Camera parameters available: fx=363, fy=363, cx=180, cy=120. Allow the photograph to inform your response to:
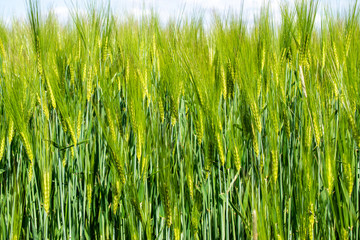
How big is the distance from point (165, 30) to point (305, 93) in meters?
1.09

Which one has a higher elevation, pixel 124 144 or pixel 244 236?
pixel 124 144

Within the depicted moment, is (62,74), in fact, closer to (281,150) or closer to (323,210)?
(281,150)

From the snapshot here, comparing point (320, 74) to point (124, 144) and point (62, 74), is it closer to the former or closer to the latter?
point (124, 144)

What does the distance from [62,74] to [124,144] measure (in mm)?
600

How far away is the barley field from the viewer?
3.98 ft

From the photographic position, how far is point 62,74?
1.62 m

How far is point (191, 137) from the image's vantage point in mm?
1333

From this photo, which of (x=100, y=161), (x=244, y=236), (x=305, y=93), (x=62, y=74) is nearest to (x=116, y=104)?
(x=100, y=161)

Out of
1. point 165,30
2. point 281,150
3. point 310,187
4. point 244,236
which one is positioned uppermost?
point 165,30

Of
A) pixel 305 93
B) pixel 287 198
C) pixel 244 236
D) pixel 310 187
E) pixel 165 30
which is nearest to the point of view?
pixel 310 187

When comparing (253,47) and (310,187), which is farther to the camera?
(253,47)

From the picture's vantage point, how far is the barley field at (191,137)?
121cm

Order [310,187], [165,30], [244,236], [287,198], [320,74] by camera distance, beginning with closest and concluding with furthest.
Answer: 1. [310,187]
2. [287,198]
3. [244,236]
4. [320,74]
5. [165,30]

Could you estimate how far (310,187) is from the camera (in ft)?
3.77
